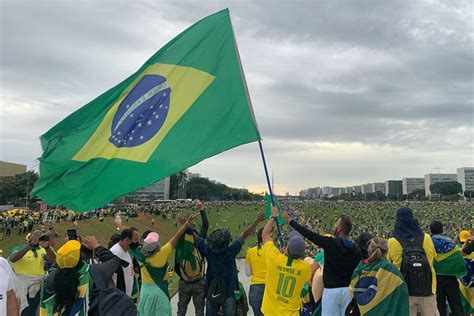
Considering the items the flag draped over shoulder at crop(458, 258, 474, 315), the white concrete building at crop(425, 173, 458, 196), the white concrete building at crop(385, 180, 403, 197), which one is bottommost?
the flag draped over shoulder at crop(458, 258, 474, 315)

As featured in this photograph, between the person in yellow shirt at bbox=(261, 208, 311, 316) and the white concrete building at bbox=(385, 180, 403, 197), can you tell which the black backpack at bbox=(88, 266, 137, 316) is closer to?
the person in yellow shirt at bbox=(261, 208, 311, 316)

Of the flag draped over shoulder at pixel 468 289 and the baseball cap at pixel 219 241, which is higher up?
the baseball cap at pixel 219 241

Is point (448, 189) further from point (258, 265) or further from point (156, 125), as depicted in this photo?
point (156, 125)

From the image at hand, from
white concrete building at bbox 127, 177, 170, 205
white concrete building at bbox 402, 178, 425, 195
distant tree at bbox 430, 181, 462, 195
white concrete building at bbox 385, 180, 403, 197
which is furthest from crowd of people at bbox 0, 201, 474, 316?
white concrete building at bbox 402, 178, 425, 195

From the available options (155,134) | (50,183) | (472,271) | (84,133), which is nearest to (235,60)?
(155,134)

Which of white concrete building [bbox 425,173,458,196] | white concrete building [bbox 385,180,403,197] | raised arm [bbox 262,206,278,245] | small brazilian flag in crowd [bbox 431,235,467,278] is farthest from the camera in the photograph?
white concrete building [bbox 385,180,403,197]

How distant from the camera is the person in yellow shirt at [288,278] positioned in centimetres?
387

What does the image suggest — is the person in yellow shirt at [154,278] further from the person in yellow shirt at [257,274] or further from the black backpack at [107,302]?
the person in yellow shirt at [257,274]

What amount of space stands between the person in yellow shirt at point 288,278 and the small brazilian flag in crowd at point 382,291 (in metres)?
0.54

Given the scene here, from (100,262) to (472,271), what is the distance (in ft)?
16.3

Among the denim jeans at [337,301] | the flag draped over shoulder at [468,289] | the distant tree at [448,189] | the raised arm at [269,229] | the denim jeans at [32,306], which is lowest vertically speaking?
the denim jeans at [32,306]

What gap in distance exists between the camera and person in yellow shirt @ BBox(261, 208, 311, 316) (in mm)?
→ 3869

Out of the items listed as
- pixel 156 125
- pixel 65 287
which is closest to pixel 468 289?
pixel 156 125

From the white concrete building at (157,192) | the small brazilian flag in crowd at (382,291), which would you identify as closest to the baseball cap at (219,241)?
the small brazilian flag in crowd at (382,291)
